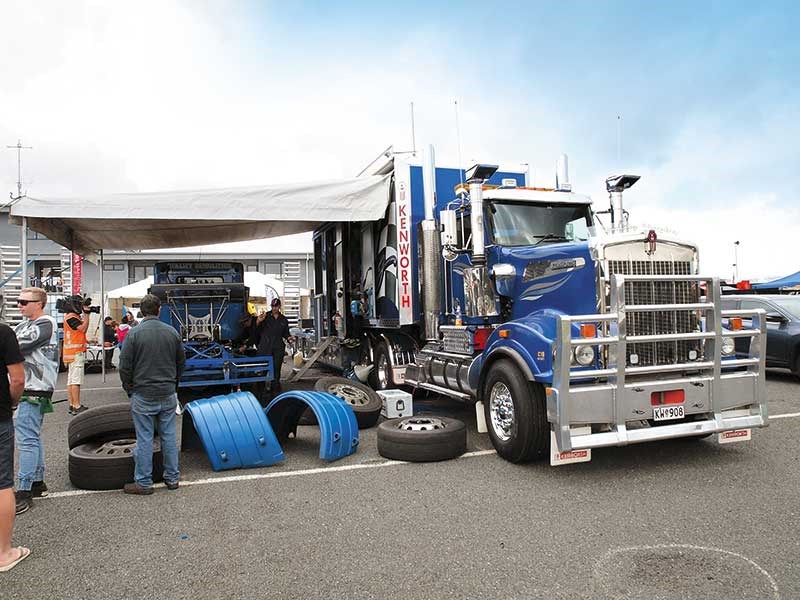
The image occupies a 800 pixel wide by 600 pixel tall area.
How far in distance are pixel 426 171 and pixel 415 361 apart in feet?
9.20

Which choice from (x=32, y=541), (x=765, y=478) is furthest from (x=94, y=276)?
(x=765, y=478)

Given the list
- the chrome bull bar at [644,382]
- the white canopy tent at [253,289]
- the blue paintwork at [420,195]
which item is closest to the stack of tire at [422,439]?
the chrome bull bar at [644,382]

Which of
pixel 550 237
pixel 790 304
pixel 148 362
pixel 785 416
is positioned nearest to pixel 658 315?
pixel 550 237

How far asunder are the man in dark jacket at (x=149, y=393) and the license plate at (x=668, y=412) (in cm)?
425

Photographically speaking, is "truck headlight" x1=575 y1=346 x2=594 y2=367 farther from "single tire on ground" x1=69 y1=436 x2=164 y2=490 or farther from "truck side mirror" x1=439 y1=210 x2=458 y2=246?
"single tire on ground" x1=69 y1=436 x2=164 y2=490

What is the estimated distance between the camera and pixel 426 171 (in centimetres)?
809

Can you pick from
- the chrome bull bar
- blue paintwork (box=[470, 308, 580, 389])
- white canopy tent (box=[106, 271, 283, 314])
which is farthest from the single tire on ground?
white canopy tent (box=[106, 271, 283, 314])

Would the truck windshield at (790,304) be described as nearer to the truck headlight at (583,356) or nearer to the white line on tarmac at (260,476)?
the truck headlight at (583,356)

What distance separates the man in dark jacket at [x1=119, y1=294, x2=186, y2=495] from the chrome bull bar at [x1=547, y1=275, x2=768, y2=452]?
3.33m

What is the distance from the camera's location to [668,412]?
5320mm

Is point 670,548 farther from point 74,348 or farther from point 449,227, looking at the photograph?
point 74,348

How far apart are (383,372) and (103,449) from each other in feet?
17.0

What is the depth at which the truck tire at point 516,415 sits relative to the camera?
5480 millimetres

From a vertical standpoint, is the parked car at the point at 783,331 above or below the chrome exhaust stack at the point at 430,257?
below
